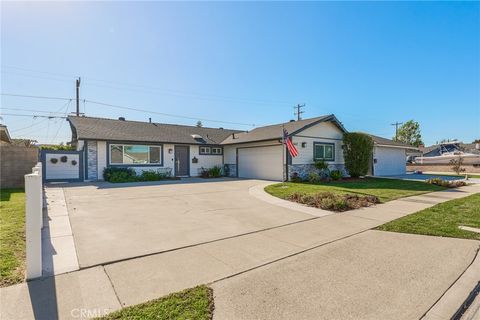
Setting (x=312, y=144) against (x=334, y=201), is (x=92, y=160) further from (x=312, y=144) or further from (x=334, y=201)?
(x=312, y=144)

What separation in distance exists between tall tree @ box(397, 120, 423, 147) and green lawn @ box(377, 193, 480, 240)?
44.2 metres

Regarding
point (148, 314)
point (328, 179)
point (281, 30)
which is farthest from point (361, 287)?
point (328, 179)

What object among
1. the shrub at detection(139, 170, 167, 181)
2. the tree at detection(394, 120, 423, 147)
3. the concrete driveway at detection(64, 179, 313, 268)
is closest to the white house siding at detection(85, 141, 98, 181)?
the shrub at detection(139, 170, 167, 181)

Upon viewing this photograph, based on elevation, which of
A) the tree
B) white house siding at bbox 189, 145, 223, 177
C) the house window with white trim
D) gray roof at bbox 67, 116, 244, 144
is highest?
the tree

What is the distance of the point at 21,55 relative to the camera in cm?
1288

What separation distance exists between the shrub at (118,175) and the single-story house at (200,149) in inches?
19.9

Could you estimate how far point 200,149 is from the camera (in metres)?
19.4

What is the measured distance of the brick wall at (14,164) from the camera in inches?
444

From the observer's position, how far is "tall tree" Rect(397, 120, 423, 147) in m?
44.5

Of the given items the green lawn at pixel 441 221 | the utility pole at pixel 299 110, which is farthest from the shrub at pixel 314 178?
the utility pole at pixel 299 110

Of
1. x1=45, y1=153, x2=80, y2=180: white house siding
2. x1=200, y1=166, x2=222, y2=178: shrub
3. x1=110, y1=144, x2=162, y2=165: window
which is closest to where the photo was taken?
x1=45, y1=153, x2=80, y2=180: white house siding

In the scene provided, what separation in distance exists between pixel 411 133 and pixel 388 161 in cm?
2920

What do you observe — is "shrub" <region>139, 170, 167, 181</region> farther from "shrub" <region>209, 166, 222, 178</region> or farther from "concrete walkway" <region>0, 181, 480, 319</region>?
"concrete walkway" <region>0, 181, 480, 319</region>

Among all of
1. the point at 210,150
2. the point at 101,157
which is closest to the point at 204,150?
the point at 210,150
